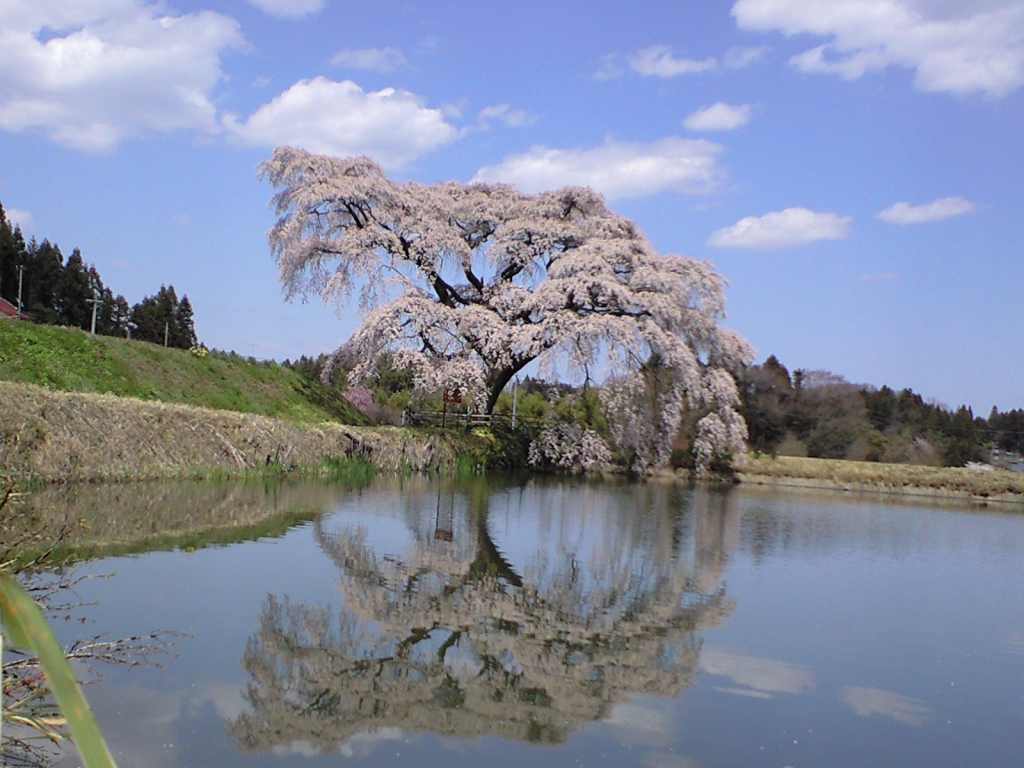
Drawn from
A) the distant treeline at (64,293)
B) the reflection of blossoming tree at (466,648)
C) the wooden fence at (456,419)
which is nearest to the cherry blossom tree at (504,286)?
the wooden fence at (456,419)

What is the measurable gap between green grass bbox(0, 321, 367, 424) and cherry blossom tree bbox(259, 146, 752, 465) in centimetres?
230

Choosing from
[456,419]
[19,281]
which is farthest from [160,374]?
[19,281]

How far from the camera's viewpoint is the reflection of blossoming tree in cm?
512

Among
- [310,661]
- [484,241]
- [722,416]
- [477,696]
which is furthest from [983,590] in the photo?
[484,241]

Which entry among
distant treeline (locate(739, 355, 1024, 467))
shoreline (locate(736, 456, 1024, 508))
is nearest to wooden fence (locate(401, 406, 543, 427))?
shoreline (locate(736, 456, 1024, 508))

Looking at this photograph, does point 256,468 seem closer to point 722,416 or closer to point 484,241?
point 484,241

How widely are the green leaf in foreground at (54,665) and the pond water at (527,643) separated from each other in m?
4.17

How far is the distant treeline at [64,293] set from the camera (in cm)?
4425

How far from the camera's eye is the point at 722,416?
25.2m

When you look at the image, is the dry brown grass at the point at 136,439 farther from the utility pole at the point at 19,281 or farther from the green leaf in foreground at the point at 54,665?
the utility pole at the point at 19,281

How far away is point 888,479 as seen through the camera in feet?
90.0

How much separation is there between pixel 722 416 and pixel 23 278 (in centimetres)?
3847

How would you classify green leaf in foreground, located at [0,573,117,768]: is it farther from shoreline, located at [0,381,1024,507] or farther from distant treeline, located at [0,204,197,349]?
distant treeline, located at [0,204,197,349]

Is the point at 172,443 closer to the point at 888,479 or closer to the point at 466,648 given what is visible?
the point at 466,648
